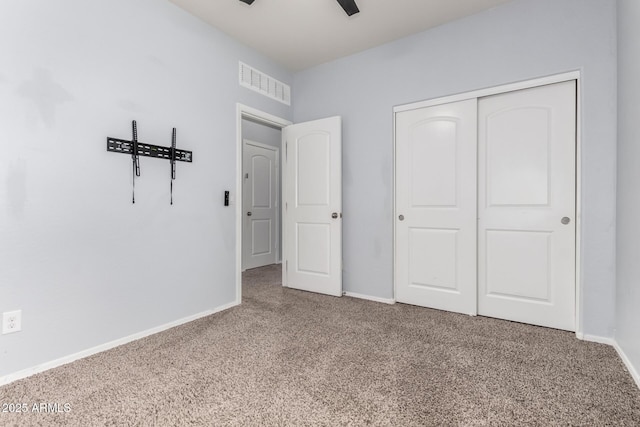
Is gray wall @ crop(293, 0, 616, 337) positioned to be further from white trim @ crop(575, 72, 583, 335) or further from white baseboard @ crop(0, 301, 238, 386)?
white baseboard @ crop(0, 301, 238, 386)

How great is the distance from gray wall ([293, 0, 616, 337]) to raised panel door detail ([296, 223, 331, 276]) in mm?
230

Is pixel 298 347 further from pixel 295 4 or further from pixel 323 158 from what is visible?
pixel 295 4

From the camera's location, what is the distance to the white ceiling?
102 inches

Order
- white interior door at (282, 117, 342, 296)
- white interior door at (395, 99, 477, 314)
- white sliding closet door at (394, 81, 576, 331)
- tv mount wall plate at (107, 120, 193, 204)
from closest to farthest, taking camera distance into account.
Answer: tv mount wall plate at (107, 120, 193, 204), white sliding closet door at (394, 81, 576, 331), white interior door at (395, 99, 477, 314), white interior door at (282, 117, 342, 296)

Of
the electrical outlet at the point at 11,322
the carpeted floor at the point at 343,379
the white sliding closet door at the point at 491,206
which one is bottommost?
the carpeted floor at the point at 343,379

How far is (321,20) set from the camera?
2.82m

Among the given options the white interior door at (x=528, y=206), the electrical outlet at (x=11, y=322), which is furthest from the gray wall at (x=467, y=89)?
the electrical outlet at (x=11, y=322)

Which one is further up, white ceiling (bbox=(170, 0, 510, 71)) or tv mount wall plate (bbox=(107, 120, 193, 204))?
white ceiling (bbox=(170, 0, 510, 71))

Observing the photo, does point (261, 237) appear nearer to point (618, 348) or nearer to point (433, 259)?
point (433, 259)

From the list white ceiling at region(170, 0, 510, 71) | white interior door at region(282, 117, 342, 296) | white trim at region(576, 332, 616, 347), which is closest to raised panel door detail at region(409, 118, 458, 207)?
white interior door at region(282, 117, 342, 296)

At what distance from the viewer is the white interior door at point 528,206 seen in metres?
2.42

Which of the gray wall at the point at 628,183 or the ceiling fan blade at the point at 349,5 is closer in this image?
the gray wall at the point at 628,183

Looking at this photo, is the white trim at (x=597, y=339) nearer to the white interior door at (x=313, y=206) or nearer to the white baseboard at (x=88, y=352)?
the white interior door at (x=313, y=206)

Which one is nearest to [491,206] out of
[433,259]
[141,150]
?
[433,259]
